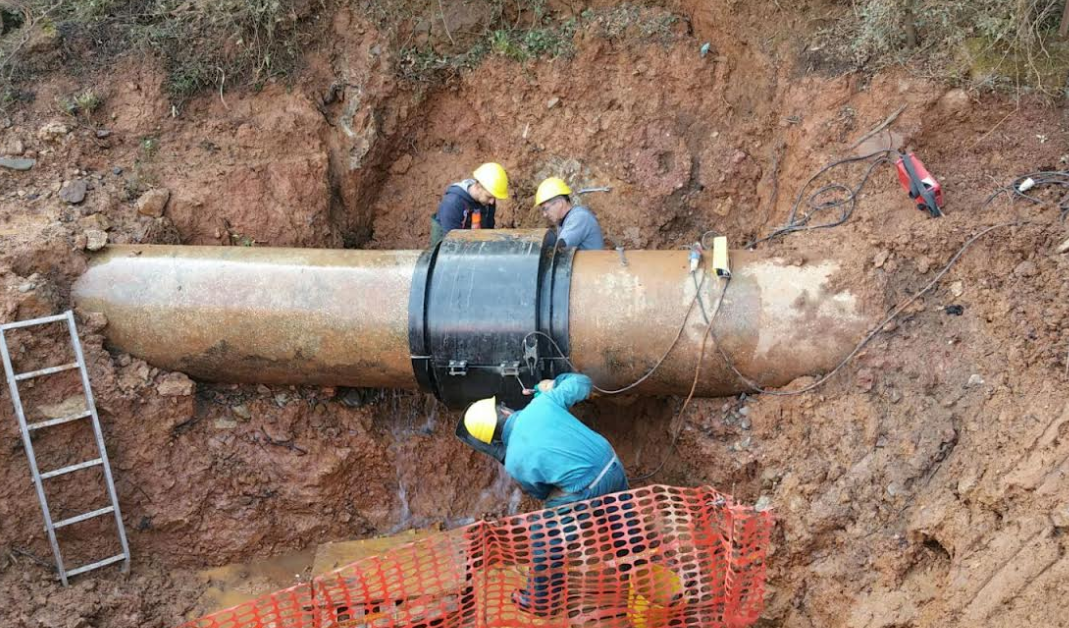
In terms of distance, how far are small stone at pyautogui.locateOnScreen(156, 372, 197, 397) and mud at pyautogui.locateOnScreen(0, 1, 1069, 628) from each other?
0.02 m

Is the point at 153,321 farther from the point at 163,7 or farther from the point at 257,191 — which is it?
the point at 163,7

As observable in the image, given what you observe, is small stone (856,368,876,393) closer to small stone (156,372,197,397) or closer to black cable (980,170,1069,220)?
black cable (980,170,1069,220)

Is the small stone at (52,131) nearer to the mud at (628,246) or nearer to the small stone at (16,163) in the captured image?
the mud at (628,246)

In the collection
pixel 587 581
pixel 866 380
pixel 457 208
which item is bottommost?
pixel 587 581

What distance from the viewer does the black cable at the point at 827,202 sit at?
5129 millimetres

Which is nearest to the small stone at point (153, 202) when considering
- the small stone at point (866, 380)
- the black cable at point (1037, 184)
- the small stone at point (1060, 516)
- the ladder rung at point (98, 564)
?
the ladder rung at point (98, 564)

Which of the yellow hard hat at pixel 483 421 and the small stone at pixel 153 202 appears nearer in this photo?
Answer: the yellow hard hat at pixel 483 421

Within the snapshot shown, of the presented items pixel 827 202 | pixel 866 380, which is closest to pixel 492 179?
pixel 827 202

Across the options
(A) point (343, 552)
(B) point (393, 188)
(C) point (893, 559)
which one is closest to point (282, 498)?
(A) point (343, 552)

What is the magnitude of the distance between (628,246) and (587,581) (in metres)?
2.85

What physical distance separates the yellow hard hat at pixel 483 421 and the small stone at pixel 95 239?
2.65 metres

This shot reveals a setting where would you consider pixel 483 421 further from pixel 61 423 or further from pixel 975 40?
pixel 975 40

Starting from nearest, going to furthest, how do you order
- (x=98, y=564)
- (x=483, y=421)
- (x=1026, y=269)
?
(x=1026, y=269), (x=483, y=421), (x=98, y=564)

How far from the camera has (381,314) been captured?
15.9 feet
